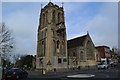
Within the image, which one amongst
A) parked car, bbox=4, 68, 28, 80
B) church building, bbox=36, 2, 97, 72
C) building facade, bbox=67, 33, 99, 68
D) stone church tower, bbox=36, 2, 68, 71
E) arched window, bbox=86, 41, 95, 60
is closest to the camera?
parked car, bbox=4, 68, 28, 80

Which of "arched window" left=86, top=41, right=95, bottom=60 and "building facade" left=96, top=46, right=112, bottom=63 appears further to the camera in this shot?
"building facade" left=96, top=46, right=112, bottom=63

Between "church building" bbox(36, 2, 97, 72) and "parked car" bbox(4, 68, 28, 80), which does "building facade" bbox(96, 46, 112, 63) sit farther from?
"parked car" bbox(4, 68, 28, 80)

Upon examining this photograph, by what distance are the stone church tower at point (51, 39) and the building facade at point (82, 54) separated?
566 centimetres

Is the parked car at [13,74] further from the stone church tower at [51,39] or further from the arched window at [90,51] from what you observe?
the arched window at [90,51]

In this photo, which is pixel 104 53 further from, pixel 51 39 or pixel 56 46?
pixel 51 39

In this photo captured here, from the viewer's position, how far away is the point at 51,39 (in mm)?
57469

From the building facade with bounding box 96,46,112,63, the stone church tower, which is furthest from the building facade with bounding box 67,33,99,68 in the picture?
the building facade with bounding box 96,46,112,63

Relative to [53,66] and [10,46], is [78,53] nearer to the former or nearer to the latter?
[53,66]

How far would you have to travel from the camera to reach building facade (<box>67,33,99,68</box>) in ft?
213

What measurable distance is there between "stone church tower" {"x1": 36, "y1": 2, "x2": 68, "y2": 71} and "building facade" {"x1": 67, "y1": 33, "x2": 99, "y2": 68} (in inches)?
223

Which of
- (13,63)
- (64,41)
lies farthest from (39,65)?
(13,63)

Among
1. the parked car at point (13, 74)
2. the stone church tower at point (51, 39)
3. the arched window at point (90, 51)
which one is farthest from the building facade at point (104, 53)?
the parked car at point (13, 74)

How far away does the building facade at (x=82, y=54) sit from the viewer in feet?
213

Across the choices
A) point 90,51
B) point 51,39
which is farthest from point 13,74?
point 90,51
